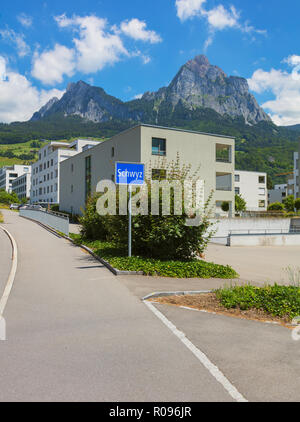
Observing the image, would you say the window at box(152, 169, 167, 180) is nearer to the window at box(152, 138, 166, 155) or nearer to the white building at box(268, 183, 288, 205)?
the window at box(152, 138, 166, 155)

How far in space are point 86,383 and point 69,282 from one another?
19.6 ft

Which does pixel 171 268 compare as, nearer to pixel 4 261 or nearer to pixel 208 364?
pixel 208 364

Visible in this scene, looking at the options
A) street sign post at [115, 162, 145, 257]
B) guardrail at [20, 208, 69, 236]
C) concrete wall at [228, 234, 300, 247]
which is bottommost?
concrete wall at [228, 234, 300, 247]

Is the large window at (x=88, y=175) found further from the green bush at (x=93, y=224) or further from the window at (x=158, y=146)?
the green bush at (x=93, y=224)

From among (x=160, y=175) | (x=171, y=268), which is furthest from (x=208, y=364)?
(x=160, y=175)

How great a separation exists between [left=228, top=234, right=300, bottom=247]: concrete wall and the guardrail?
13.6 m

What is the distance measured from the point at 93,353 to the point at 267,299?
13.0ft

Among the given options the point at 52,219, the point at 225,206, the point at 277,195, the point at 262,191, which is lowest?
the point at 52,219

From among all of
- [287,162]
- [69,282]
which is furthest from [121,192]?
[287,162]

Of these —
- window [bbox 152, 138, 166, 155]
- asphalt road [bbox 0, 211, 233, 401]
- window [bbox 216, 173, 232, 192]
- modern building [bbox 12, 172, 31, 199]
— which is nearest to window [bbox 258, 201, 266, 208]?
window [bbox 216, 173, 232, 192]

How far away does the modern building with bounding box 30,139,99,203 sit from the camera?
71.8 metres

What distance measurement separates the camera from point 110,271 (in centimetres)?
1105

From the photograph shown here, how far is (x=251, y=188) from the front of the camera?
79.2 meters

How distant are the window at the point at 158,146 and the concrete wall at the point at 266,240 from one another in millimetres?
11643
